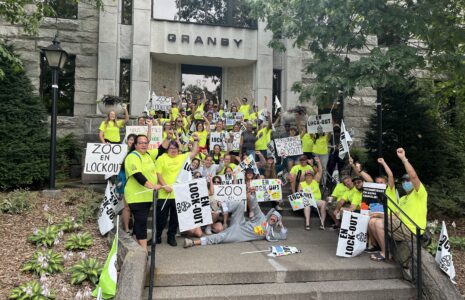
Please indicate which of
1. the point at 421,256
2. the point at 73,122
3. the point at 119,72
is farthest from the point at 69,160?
the point at 421,256

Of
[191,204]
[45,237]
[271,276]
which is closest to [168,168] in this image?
[191,204]

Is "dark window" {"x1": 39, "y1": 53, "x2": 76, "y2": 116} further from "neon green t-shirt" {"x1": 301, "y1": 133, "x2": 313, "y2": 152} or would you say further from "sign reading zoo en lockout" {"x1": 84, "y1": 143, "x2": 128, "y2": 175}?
"neon green t-shirt" {"x1": 301, "y1": 133, "x2": 313, "y2": 152}

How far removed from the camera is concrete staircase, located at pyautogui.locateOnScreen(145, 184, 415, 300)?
5250mm

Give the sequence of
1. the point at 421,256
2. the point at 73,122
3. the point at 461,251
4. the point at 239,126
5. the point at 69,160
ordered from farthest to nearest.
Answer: the point at 73,122 < the point at 69,160 < the point at 239,126 < the point at 461,251 < the point at 421,256

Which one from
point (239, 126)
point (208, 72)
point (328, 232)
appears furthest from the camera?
point (208, 72)

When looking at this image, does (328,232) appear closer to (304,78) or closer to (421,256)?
(421,256)

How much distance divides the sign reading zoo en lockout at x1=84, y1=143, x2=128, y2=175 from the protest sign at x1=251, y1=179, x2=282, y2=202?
114 inches

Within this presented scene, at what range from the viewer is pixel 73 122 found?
47.7 feet

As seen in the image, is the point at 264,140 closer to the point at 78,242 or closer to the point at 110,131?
the point at 110,131

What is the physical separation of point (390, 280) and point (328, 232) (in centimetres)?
227

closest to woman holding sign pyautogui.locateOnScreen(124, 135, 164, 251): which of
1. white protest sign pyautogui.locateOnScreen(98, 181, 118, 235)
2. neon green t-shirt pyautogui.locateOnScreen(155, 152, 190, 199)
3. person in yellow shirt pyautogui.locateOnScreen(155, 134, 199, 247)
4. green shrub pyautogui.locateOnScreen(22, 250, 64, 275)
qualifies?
person in yellow shirt pyautogui.locateOnScreen(155, 134, 199, 247)

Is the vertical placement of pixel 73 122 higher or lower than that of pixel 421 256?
higher

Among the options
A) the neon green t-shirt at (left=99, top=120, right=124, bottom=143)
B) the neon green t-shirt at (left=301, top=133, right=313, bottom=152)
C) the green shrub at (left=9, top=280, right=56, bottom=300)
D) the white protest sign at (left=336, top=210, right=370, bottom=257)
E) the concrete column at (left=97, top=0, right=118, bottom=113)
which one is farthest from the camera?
the concrete column at (left=97, top=0, right=118, bottom=113)

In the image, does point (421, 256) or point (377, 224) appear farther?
point (377, 224)
